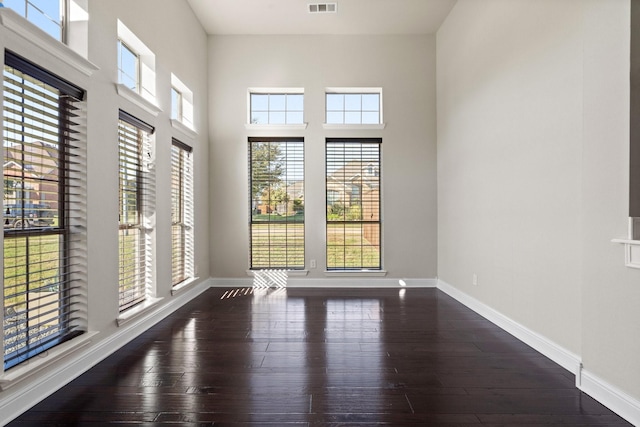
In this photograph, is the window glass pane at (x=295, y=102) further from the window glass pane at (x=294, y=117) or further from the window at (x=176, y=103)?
the window at (x=176, y=103)

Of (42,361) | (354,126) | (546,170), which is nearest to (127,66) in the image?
(42,361)

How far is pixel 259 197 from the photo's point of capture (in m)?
5.48

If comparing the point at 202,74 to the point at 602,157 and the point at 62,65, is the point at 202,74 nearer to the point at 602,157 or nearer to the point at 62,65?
the point at 62,65

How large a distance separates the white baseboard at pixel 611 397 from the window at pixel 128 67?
4147mm

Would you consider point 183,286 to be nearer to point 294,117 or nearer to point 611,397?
point 294,117

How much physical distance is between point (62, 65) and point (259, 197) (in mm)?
3337

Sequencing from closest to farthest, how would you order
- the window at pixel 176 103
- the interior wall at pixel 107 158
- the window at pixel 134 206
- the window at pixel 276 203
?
the interior wall at pixel 107 158, the window at pixel 134 206, the window at pixel 176 103, the window at pixel 276 203

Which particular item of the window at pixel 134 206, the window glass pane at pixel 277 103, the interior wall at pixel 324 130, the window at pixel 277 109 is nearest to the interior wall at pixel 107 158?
the window at pixel 134 206

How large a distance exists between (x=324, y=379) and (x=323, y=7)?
438cm

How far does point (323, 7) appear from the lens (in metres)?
4.61

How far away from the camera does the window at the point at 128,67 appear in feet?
10.7

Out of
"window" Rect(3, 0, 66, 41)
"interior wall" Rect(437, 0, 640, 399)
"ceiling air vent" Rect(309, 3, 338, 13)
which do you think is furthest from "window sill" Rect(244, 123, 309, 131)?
"window" Rect(3, 0, 66, 41)

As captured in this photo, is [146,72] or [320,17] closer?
[146,72]

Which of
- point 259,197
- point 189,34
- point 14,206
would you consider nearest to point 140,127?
point 14,206
